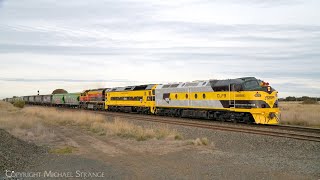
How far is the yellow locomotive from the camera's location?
23.8 metres

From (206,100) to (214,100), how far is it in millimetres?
1236

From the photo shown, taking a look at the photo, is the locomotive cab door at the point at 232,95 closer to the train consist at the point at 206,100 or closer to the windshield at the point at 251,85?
the train consist at the point at 206,100

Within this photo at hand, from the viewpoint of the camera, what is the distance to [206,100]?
2877 cm

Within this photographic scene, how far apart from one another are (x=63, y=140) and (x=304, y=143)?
1193cm

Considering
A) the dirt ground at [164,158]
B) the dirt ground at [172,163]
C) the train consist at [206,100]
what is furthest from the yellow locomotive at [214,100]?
the dirt ground at [172,163]

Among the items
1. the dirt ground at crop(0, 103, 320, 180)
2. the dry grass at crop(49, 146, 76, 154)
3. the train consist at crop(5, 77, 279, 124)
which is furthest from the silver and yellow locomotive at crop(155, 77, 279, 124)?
the dry grass at crop(49, 146, 76, 154)

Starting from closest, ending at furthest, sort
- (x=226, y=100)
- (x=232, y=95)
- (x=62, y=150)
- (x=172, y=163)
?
(x=172, y=163) < (x=62, y=150) < (x=232, y=95) < (x=226, y=100)

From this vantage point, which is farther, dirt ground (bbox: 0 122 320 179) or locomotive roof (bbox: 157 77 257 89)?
locomotive roof (bbox: 157 77 257 89)

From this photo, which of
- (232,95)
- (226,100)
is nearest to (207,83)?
(226,100)

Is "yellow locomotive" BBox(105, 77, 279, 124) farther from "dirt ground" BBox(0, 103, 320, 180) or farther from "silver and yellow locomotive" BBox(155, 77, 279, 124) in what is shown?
"dirt ground" BBox(0, 103, 320, 180)

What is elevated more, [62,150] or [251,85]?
[251,85]

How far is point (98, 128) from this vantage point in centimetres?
2369

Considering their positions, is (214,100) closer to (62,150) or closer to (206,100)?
(206,100)

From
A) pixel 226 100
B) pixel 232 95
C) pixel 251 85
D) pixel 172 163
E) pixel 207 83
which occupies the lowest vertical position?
pixel 172 163
